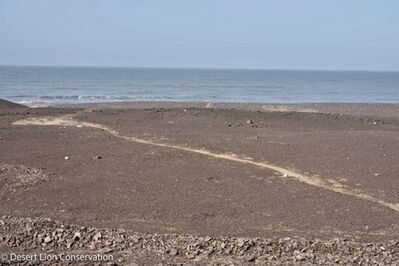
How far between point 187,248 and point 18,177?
731cm

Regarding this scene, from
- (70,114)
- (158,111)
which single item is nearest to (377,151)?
(158,111)

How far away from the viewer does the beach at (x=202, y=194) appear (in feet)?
30.0

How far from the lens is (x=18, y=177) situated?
14562 mm

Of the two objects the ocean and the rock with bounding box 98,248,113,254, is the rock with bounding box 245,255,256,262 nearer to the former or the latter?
the rock with bounding box 98,248,113,254

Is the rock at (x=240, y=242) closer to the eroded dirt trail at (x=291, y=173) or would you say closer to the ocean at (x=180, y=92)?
the eroded dirt trail at (x=291, y=173)

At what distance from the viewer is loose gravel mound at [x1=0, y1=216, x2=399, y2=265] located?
847 cm

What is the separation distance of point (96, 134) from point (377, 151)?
10670 mm

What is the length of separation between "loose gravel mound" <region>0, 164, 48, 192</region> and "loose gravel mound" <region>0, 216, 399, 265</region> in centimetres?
384

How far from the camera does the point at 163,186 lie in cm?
1394

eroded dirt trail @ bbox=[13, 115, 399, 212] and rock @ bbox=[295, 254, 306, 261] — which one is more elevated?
eroded dirt trail @ bbox=[13, 115, 399, 212]

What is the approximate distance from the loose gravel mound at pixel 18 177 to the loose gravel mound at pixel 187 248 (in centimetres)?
384

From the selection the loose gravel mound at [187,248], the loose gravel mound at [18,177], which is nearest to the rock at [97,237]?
the loose gravel mound at [187,248]

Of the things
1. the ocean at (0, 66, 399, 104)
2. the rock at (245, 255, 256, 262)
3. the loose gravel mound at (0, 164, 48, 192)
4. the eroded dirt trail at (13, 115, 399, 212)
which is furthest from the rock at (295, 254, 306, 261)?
the ocean at (0, 66, 399, 104)

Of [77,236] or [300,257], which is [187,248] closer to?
[300,257]
